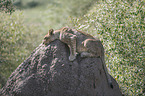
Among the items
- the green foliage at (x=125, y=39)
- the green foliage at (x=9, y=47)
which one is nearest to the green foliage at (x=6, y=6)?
the green foliage at (x=9, y=47)

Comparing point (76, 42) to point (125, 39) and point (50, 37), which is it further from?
point (125, 39)

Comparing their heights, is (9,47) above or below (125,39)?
above

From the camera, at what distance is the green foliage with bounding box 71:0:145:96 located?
344 inches

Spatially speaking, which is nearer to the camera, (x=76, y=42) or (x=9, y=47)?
(x=76, y=42)

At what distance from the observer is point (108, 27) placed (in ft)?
29.8

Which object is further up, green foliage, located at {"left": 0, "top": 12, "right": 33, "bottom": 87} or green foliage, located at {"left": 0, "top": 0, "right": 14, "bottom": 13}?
green foliage, located at {"left": 0, "top": 0, "right": 14, "bottom": 13}

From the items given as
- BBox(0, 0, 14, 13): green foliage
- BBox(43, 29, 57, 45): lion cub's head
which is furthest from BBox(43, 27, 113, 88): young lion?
BBox(0, 0, 14, 13): green foliage

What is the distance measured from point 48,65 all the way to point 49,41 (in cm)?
73

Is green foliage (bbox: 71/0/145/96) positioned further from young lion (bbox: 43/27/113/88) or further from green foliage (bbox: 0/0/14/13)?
green foliage (bbox: 0/0/14/13)

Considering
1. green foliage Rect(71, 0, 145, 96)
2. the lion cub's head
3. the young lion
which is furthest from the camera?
green foliage Rect(71, 0, 145, 96)

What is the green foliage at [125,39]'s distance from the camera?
8750mm

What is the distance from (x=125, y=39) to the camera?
8922 millimetres

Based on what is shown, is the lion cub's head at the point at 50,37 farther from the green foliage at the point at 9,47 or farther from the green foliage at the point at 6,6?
the green foliage at the point at 9,47

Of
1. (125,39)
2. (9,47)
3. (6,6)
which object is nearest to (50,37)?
(6,6)
